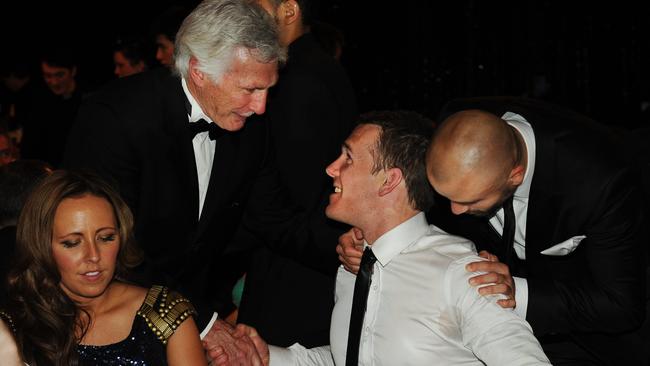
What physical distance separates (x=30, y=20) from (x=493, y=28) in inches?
163

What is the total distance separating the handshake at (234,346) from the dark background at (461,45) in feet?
17.8

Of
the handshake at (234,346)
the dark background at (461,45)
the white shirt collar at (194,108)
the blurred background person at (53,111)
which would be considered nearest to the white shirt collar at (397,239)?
the handshake at (234,346)

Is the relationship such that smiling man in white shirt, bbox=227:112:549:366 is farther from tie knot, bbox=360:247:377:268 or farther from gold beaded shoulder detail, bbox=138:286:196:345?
gold beaded shoulder detail, bbox=138:286:196:345

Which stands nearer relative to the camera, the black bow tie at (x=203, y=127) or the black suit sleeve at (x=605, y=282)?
the black suit sleeve at (x=605, y=282)

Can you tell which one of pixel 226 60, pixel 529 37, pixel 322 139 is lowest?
pixel 529 37

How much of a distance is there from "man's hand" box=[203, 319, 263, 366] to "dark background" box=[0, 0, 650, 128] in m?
5.43

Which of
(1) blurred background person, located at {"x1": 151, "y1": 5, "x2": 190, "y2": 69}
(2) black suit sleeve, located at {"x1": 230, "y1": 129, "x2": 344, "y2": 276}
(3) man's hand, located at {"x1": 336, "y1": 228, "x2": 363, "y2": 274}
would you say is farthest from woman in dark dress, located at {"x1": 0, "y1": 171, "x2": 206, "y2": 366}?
(1) blurred background person, located at {"x1": 151, "y1": 5, "x2": 190, "y2": 69}

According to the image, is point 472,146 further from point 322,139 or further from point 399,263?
point 322,139

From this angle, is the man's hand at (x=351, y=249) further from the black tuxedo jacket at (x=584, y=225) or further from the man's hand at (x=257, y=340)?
the black tuxedo jacket at (x=584, y=225)

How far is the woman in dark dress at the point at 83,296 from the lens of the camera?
3018 millimetres

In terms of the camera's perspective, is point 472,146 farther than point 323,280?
No

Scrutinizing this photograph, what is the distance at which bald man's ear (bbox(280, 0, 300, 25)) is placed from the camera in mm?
3762

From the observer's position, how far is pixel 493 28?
882 centimetres

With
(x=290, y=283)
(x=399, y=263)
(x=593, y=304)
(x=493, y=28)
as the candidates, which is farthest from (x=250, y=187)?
(x=493, y=28)
